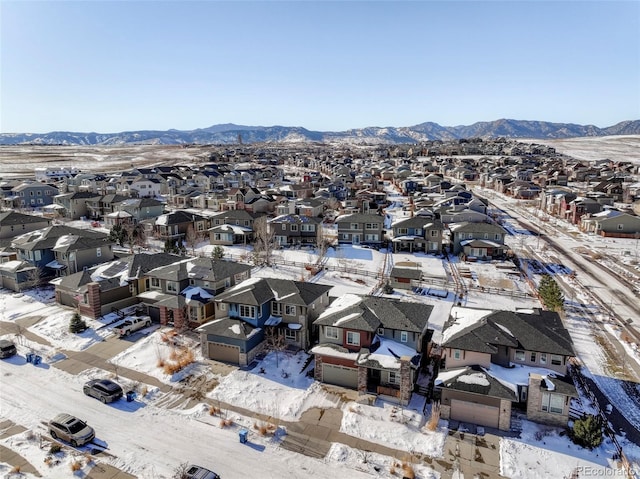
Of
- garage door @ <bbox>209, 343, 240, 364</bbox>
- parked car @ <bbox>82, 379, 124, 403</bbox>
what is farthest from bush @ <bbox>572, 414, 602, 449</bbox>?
parked car @ <bbox>82, 379, 124, 403</bbox>

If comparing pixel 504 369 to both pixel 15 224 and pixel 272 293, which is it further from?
pixel 15 224

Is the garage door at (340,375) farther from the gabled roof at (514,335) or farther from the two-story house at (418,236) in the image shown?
the two-story house at (418,236)

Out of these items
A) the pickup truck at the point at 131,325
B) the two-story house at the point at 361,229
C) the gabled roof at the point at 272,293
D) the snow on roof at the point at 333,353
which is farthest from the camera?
the two-story house at the point at 361,229

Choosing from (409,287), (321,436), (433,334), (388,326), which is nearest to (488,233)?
(409,287)

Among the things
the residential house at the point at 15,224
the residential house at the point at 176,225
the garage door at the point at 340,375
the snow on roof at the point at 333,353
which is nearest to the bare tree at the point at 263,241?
the residential house at the point at 176,225

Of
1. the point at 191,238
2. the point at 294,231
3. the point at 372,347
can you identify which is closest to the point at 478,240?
the point at 294,231

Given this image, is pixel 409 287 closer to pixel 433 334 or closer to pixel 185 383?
pixel 433 334
